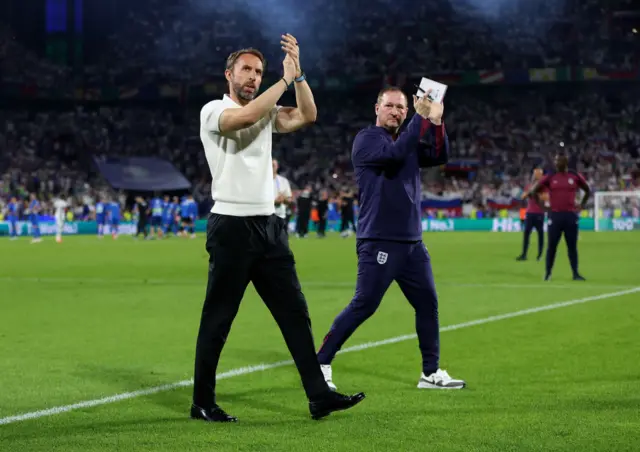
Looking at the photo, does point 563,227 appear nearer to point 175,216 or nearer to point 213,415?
point 213,415

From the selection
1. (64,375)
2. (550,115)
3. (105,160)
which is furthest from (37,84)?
(64,375)

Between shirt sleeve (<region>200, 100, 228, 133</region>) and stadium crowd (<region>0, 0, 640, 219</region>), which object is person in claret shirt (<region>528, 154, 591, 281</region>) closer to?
shirt sleeve (<region>200, 100, 228, 133</region>)

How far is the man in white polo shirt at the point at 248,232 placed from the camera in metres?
6.20

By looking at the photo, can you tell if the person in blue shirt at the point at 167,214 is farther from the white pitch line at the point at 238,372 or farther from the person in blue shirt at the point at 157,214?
the white pitch line at the point at 238,372

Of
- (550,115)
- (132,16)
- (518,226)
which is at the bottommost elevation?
(518,226)

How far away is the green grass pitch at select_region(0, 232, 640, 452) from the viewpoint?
5816mm

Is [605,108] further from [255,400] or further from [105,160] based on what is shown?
[255,400]

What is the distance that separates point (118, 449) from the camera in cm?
552

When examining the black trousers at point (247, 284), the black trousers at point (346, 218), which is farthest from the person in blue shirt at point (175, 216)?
the black trousers at point (247, 284)

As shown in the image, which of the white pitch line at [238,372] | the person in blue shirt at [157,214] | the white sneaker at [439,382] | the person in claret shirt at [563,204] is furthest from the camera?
the person in blue shirt at [157,214]

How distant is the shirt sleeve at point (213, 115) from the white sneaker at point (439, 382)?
262 cm

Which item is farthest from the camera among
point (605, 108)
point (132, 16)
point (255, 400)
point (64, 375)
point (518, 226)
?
point (132, 16)

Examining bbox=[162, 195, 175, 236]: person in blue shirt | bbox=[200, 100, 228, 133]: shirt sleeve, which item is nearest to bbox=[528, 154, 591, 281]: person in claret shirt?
bbox=[200, 100, 228, 133]: shirt sleeve

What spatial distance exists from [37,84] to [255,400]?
60882 mm
